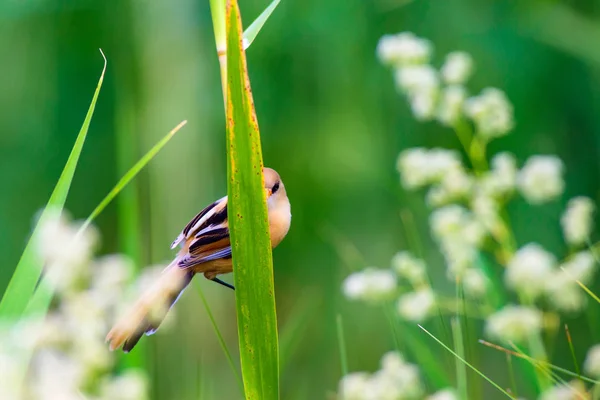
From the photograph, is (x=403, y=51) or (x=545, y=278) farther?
(x=403, y=51)

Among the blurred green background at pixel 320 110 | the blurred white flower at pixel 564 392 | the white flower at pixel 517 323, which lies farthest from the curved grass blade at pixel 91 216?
the blurred green background at pixel 320 110

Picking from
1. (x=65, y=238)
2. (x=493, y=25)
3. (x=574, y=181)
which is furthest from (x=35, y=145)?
(x=65, y=238)

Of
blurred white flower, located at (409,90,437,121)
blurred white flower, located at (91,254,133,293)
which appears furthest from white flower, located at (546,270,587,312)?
blurred white flower, located at (91,254,133,293)

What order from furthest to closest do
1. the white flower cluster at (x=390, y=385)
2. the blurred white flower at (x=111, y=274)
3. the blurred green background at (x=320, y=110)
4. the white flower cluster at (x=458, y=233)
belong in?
the blurred green background at (x=320, y=110) → the white flower cluster at (x=458, y=233) → the white flower cluster at (x=390, y=385) → the blurred white flower at (x=111, y=274)

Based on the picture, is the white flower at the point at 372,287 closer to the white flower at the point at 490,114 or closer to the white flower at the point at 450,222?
the white flower at the point at 450,222

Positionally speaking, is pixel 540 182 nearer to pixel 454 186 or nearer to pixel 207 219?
pixel 454 186

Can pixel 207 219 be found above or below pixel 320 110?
above

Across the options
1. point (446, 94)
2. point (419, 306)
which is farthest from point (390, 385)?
point (446, 94)
